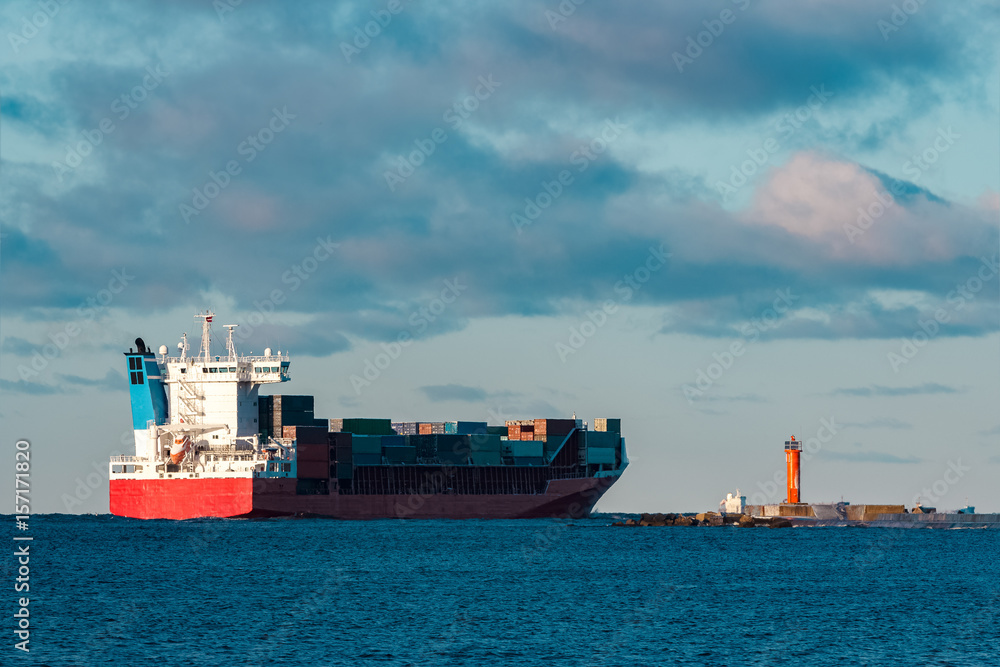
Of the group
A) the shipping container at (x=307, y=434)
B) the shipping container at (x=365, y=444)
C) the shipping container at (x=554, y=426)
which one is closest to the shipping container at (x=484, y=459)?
the shipping container at (x=554, y=426)

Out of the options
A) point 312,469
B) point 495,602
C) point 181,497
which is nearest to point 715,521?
point 312,469

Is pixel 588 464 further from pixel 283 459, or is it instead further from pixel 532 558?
pixel 532 558

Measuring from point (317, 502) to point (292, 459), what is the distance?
4399mm

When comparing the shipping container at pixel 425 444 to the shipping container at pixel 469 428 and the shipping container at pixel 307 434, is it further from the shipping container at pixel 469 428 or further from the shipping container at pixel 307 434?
the shipping container at pixel 307 434

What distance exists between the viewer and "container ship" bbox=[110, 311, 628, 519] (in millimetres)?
100750

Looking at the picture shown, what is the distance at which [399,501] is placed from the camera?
354 feet

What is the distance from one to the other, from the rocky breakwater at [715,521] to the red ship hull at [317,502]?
9.10 metres

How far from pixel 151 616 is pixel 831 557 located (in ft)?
148

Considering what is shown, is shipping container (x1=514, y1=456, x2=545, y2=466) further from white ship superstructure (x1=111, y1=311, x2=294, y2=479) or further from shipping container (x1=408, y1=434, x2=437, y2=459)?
white ship superstructure (x1=111, y1=311, x2=294, y2=479)

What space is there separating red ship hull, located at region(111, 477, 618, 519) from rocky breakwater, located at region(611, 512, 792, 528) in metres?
9.10

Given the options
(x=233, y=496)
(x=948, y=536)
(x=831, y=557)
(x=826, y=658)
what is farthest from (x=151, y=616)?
(x=948, y=536)

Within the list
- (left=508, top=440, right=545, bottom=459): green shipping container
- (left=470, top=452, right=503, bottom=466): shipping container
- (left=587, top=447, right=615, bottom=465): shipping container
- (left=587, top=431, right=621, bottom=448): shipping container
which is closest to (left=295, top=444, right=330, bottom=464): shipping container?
(left=470, top=452, right=503, bottom=466): shipping container

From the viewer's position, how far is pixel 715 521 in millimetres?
123500

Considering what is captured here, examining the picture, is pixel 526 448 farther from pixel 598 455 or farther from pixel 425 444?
pixel 425 444
